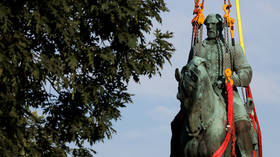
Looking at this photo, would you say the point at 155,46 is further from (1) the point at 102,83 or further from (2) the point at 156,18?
(1) the point at 102,83

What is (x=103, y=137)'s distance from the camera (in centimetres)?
1992

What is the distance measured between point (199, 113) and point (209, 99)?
339mm

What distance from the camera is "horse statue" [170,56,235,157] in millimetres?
11008

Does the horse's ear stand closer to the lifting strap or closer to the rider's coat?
the lifting strap

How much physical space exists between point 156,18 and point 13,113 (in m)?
6.21

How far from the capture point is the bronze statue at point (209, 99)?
1109cm

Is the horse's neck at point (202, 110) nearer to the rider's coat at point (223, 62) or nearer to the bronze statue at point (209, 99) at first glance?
the bronze statue at point (209, 99)

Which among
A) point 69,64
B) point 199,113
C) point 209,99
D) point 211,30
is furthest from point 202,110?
point 69,64

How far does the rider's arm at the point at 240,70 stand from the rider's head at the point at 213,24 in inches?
21.3

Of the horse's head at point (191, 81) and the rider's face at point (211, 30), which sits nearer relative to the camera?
the horse's head at point (191, 81)

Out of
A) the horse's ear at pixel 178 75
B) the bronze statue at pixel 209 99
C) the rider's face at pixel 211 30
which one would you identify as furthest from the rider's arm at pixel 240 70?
the horse's ear at pixel 178 75

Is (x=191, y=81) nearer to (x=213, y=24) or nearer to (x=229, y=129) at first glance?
(x=229, y=129)

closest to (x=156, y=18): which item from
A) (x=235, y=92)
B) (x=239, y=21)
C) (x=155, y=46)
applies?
(x=155, y=46)

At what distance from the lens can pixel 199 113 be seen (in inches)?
444
